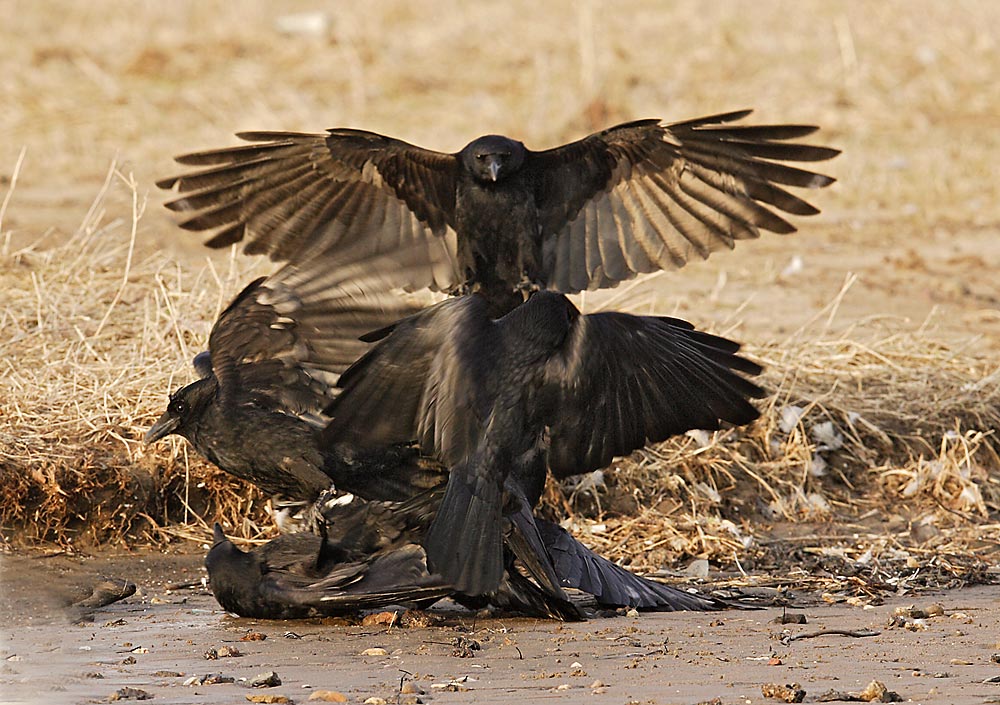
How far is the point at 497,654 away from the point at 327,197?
2.45m

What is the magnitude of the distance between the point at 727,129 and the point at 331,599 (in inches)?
91.6

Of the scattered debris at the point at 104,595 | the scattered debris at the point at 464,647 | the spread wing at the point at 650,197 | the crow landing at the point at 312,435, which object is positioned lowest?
the scattered debris at the point at 464,647

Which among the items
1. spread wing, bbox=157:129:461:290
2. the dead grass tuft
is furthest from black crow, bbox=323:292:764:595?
spread wing, bbox=157:129:461:290

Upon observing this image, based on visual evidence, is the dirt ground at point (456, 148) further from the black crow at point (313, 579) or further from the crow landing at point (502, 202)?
the crow landing at point (502, 202)

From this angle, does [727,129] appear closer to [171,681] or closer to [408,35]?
[171,681]

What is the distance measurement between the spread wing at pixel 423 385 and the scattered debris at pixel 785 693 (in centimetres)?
127

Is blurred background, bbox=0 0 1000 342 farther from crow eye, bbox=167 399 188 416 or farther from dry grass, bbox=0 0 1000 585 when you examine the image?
crow eye, bbox=167 399 188 416

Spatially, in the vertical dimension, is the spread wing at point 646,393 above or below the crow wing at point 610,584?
above

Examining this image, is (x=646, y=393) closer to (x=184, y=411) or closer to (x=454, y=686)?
(x=454, y=686)

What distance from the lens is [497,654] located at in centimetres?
423

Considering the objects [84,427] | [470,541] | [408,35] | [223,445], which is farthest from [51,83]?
[470,541]

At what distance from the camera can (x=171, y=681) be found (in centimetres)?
391

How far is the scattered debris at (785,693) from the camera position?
360cm

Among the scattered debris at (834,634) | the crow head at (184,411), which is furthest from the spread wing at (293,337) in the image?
the scattered debris at (834,634)
